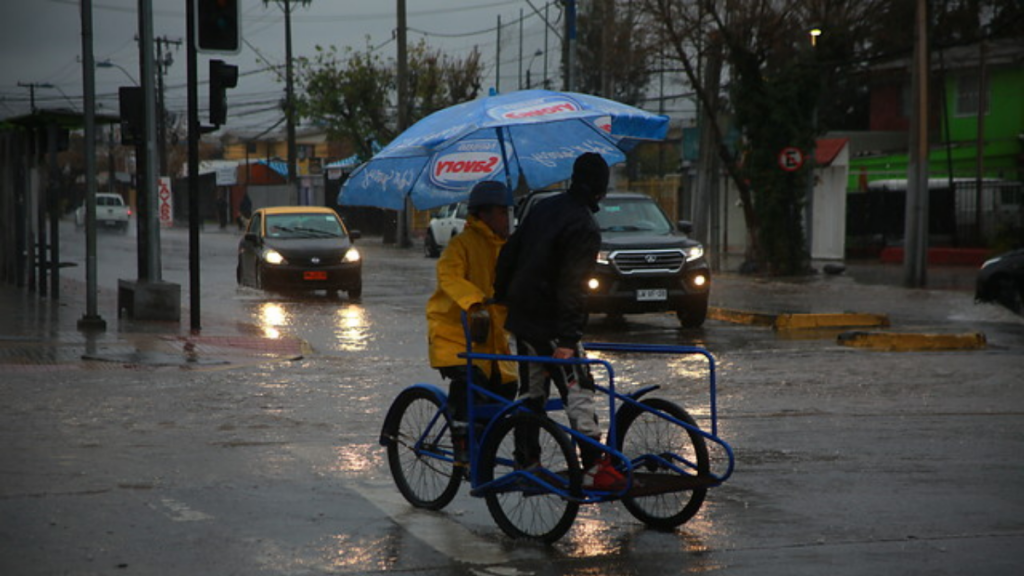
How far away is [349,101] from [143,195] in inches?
1494

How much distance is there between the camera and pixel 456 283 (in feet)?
22.7

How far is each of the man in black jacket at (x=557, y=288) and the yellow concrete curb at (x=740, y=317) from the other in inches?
487

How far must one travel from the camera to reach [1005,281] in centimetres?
1975

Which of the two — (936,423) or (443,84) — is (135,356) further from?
(443,84)

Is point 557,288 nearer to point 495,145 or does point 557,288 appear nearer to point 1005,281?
point 495,145

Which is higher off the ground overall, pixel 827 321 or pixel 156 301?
pixel 156 301

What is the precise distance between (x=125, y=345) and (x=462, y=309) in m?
9.04

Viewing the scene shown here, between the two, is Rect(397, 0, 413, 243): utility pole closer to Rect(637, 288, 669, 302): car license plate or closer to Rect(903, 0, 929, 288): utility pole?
Rect(903, 0, 929, 288): utility pole

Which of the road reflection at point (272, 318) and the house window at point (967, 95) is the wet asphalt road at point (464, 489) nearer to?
the road reflection at point (272, 318)

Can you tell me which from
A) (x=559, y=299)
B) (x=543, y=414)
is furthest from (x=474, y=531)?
(x=559, y=299)

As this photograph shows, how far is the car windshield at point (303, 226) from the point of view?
25.0m

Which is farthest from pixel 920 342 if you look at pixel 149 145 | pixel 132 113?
pixel 132 113

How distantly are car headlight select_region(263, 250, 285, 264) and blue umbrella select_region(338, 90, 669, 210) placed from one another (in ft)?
41.6

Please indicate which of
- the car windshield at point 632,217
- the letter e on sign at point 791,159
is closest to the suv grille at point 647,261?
the car windshield at point 632,217
